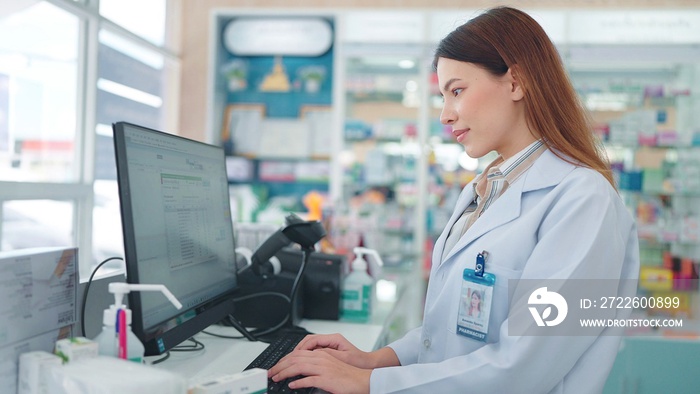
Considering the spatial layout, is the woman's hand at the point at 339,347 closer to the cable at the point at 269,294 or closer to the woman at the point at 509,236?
the woman at the point at 509,236

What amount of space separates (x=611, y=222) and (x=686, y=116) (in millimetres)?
4086

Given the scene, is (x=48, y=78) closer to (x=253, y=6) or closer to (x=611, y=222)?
(x=253, y=6)

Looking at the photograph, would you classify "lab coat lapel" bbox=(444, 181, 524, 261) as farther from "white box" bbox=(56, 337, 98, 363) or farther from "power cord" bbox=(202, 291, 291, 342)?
"white box" bbox=(56, 337, 98, 363)

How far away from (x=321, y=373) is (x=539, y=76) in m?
0.80

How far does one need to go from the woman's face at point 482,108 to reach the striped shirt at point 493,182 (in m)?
0.03

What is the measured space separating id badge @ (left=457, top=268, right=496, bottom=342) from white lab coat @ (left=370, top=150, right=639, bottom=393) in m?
0.02

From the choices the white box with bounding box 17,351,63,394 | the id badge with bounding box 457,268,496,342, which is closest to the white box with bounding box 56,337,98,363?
the white box with bounding box 17,351,63,394

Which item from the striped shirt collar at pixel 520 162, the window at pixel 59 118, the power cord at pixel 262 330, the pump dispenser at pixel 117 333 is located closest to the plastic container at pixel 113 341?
the pump dispenser at pixel 117 333

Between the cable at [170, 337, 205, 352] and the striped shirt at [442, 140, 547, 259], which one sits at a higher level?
the striped shirt at [442, 140, 547, 259]

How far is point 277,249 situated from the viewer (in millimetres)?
1890

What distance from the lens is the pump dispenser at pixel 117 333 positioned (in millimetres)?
1031

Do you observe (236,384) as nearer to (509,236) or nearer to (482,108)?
(509,236)

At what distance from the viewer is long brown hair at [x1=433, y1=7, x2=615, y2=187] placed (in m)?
1.35

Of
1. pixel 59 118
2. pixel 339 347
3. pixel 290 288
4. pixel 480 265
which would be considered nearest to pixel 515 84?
pixel 480 265
